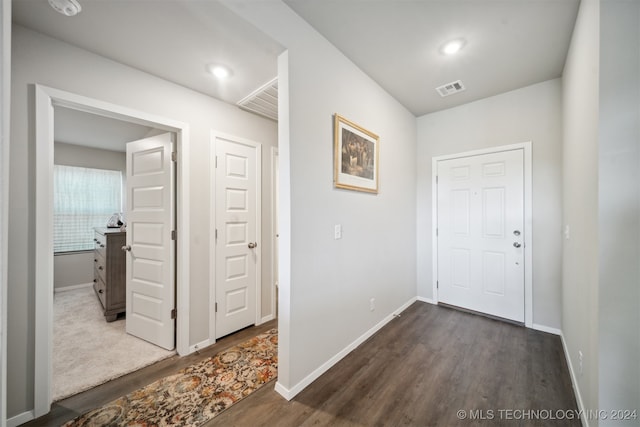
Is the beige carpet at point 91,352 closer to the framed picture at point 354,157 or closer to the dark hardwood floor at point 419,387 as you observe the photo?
the dark hardwood floor at point 419,387

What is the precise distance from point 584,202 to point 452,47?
1.54 m

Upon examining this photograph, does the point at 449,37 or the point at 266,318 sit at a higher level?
the point at 449,37

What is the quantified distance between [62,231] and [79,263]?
2.05 ft

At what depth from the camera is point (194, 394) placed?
1736 mm

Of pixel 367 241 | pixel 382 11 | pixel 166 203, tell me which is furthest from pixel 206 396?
pixel 382 11

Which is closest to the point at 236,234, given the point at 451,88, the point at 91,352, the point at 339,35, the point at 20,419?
the point at 91,352

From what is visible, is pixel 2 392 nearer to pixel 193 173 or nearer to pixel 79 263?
pixel 193 173

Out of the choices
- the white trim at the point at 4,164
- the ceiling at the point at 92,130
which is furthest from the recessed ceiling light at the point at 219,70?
the white trim at the point at 4,164

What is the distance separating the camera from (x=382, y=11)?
5.65 ft

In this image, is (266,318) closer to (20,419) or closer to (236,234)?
(236,234)

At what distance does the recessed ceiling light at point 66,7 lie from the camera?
1360 millimetres

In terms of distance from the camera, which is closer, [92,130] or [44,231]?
[44,231]

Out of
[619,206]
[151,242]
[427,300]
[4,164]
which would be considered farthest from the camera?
[427,300]

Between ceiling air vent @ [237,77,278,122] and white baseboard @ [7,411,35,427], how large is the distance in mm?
2814
